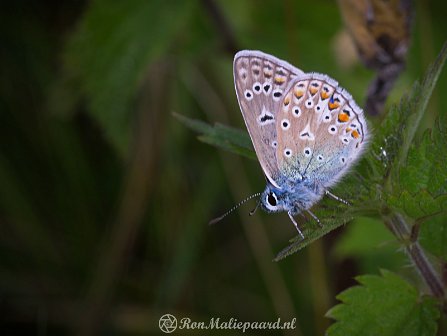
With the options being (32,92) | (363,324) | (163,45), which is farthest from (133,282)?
(363,324)

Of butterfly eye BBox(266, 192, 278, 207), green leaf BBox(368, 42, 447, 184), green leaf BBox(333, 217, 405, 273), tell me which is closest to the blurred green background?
green leaf BBox(333, 217, 405, 273)

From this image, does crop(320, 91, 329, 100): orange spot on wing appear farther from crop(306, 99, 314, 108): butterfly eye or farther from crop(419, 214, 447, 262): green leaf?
crop(419, 214, 447, 262): green leaf

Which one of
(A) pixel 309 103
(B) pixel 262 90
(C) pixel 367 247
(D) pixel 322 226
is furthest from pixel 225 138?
(C) pixel 367 247

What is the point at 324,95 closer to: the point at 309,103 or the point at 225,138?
the point at 309,103

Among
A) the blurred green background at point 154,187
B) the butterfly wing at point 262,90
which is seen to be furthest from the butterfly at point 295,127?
the blurred green background at point 154,187

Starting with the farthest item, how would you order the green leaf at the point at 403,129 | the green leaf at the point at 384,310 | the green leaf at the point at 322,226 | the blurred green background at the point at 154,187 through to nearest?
the blurred green background at the point at 154,187 < the green leaf at the point at 384,310 < the green leaf at the point at 403,129 < the green leaf at the point at 322,226

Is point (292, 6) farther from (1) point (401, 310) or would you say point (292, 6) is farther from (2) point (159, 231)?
(1) point (401, 310)

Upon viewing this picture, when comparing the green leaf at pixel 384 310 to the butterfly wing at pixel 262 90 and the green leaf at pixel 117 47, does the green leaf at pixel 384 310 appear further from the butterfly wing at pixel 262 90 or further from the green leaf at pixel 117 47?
the green leaf at pixel 117 47
